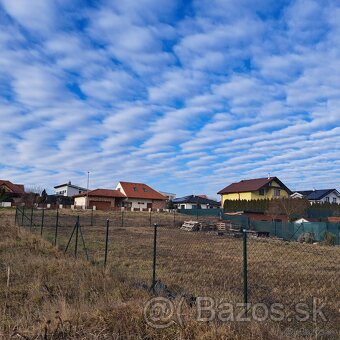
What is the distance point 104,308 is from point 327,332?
321 cm

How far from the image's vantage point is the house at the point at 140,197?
67.2m

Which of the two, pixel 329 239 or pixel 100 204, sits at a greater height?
pixel 100 204

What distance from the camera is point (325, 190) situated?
7275 centimetres

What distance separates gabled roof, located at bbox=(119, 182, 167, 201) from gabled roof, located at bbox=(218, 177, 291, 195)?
12741mm

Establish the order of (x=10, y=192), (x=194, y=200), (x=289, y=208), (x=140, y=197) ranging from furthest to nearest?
1. (x=194, y=200)
2. (x=140, y=197)
3. (x=10, y=192)
4. (x=289, y=208)

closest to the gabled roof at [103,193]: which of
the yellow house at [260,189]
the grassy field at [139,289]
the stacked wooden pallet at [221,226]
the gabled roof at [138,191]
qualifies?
the gabled roof at [138,191]

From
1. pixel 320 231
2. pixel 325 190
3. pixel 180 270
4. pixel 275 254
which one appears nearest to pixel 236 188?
pixel 325 190

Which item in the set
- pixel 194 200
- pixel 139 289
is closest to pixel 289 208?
pixel 139 289

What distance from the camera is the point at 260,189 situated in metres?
62.3

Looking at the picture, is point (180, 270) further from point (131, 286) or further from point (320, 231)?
point (320, 231)

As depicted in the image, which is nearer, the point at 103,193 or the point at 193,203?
the point at 103,193

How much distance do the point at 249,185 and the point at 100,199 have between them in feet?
86.5

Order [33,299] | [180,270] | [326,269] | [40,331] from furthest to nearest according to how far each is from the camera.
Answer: [326,269] → [180,270] → [33,299] → [40,331]

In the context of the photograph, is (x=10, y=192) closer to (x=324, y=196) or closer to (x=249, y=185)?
(x=249, y=185)
